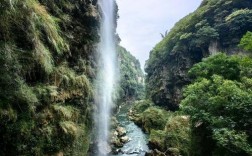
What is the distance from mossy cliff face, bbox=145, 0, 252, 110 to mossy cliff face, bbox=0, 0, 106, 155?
80.2 feet

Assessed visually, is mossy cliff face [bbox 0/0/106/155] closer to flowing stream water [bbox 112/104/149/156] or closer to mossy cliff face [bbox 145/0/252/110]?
flowing stream water [bbox 112/104/149/156]

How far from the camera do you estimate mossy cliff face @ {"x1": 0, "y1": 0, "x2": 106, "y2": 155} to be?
26.6 feet

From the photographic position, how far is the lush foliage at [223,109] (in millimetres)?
11883

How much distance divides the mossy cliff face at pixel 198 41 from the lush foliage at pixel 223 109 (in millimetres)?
16213

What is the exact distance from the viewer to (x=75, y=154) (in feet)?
42.2

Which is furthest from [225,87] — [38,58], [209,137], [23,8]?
[23,8]

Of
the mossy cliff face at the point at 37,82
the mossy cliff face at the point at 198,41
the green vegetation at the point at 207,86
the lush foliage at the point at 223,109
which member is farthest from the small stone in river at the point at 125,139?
the mossy cliff face at the point at 37,82

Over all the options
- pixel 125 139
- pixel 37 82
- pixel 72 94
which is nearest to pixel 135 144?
pixel 125 139

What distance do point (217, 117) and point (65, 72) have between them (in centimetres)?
823

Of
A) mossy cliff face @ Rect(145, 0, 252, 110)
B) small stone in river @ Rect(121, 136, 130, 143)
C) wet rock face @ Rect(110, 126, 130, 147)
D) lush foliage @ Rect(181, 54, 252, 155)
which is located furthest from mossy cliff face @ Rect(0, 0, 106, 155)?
mossy cliff face @ Rect(145, 0, 252, 110)

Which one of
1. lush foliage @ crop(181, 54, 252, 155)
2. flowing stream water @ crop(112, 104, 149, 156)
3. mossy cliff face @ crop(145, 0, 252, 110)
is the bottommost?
flowing stream water @ crop(112, 104, 149, 156)

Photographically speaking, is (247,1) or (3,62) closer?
(3,62)

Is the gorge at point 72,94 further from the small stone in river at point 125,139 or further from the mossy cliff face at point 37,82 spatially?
the small stone in river at point 125,139

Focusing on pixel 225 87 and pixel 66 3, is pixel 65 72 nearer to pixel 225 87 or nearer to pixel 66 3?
pixel 66 3
